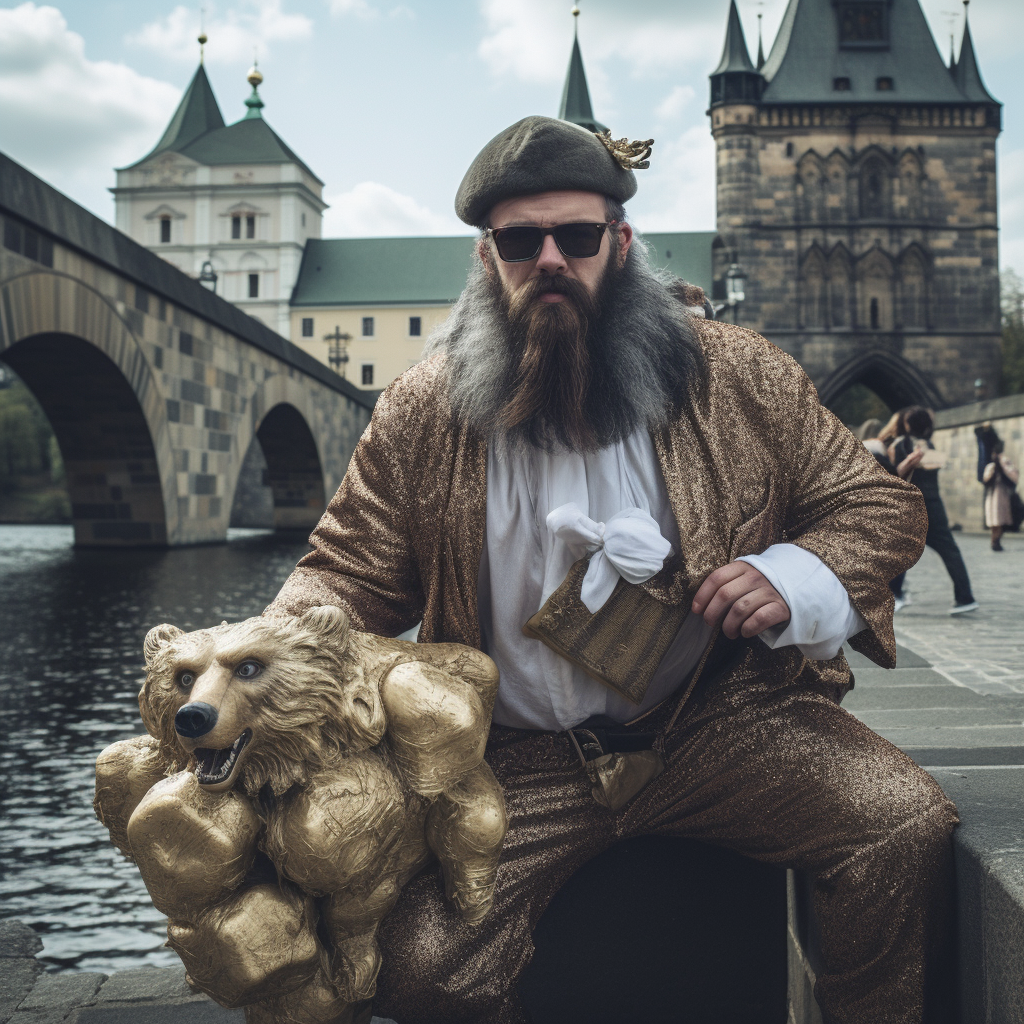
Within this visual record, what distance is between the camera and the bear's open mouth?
4.58ft

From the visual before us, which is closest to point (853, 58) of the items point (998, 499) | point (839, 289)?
point (839, 289)

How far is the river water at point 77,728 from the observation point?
8.80ft

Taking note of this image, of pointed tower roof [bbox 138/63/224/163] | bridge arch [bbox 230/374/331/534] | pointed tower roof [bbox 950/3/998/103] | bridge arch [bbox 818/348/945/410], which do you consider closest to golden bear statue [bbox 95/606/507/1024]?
bridge arch [bbox 230/374/331/534]

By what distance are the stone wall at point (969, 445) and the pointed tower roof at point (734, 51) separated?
22939 millimetres

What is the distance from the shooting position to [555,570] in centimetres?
191

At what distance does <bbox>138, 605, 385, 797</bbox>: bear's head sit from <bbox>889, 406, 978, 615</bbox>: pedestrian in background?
692 centimetres

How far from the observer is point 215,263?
199 feet

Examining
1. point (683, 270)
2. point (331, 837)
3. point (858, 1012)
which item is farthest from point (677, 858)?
point (683, 270)

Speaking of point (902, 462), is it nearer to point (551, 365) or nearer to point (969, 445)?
point (551, 365)

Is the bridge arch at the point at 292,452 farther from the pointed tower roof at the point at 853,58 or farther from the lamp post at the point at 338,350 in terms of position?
the pointed tower roof at the point at 853,58

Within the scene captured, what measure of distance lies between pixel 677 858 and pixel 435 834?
0.56 metres

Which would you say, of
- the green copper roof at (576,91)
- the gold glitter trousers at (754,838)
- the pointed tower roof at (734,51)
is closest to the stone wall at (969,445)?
the gold glitter trousers at (754,838)

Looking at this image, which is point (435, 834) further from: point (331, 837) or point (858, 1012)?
point (858, 1012)

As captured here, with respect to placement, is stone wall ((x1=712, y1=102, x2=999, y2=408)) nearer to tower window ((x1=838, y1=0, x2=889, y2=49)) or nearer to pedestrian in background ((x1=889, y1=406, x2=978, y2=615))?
tower window ((x1=838, y1=0, x2=889, y2=49))
